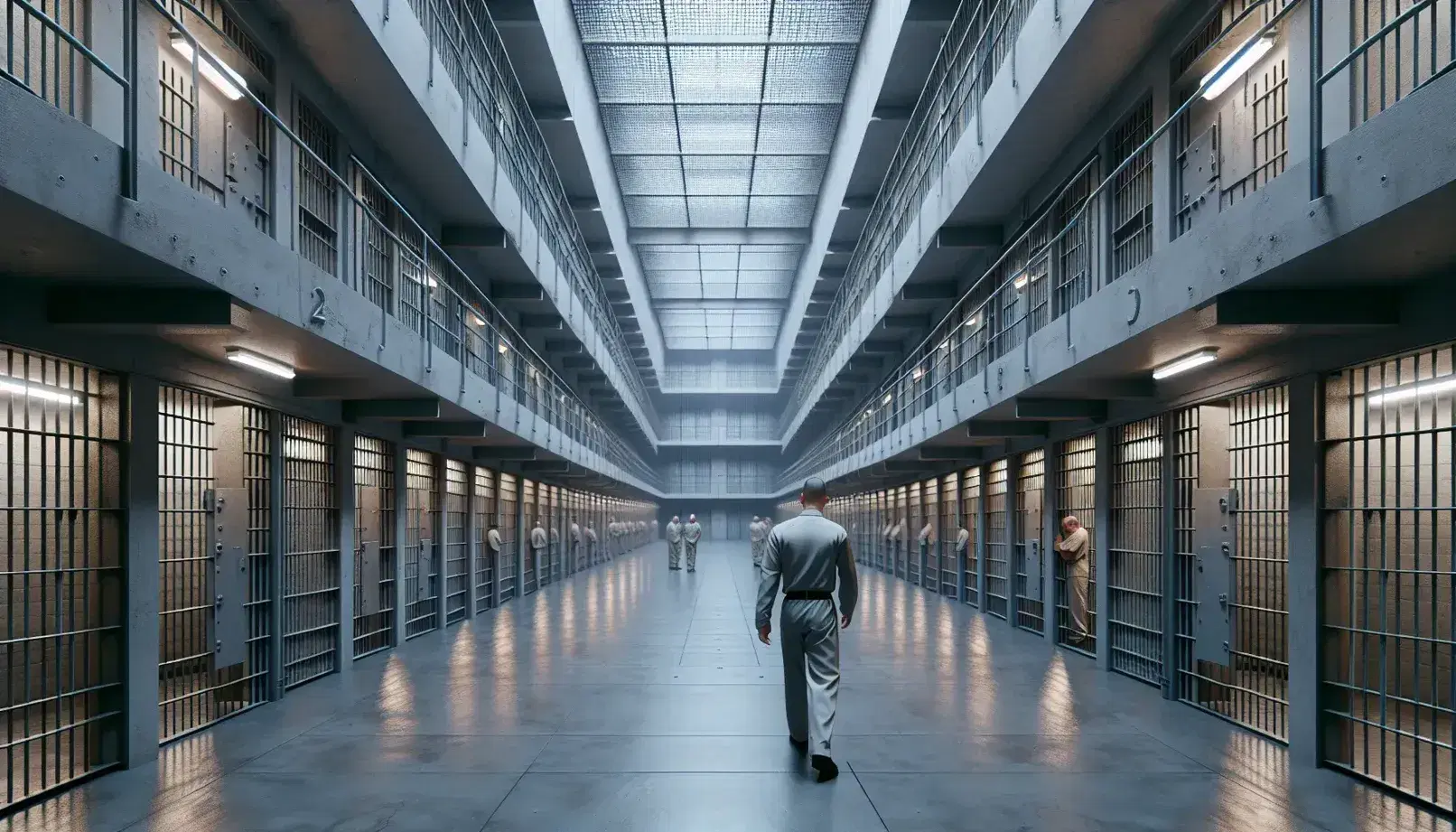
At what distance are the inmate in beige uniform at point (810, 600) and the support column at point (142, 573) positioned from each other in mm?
3995

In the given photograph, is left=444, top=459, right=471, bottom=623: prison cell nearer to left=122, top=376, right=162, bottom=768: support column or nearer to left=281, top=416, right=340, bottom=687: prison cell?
left=281, top=416, right=340, bottom=687: prison cell

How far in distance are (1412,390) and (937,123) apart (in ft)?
34.1

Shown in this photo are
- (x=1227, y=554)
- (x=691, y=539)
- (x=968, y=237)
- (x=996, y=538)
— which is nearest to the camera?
(x=1227, y=554)

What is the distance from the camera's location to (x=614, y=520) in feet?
129

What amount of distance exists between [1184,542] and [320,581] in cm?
811

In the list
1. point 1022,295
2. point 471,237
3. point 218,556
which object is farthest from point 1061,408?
point 471,237

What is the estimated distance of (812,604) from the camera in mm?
6543

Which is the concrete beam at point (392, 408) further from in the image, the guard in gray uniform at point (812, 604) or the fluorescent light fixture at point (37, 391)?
the guard in gray uniform at point (812, 604)

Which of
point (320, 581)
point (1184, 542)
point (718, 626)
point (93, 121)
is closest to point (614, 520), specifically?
point (718, 626)

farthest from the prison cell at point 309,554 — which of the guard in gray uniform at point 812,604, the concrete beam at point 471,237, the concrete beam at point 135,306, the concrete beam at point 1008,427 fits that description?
the concrete beam at point 1008,427

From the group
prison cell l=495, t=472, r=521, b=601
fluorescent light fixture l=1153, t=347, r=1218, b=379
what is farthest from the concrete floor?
prison cell l=495, t=472, r=521, b=601

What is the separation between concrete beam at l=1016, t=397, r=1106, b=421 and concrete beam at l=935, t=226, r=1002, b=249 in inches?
170

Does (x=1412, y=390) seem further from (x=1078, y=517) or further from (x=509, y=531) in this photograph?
(x=509, y=531)

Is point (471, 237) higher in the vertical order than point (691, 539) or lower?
higher
